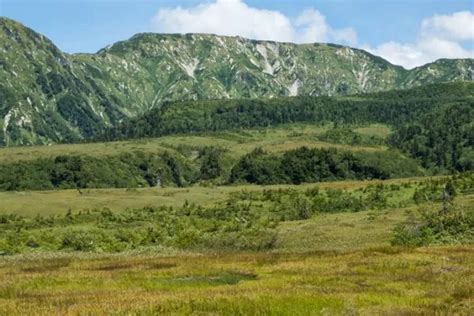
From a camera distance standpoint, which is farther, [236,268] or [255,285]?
[236,268]

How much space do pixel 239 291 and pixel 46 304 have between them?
771cm

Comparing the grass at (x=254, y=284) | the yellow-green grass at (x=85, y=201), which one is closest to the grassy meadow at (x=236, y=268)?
the grass at (x=254, y=284)

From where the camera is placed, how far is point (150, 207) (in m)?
112

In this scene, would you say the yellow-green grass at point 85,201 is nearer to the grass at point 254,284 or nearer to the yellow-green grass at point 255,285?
the grass at point 254,284

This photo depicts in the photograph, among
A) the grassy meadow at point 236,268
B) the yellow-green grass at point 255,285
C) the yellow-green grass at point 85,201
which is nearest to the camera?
the yellow-green grass at point 255,285

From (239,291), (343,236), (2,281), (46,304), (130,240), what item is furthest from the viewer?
(130,240)

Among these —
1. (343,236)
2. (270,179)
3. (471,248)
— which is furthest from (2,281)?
(270,179)

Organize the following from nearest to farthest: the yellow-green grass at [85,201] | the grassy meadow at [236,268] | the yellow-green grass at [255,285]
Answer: the yellow-green grass at [255,285] → the grassy meadow at [236,268] → the yellow-green grass at [85,201]

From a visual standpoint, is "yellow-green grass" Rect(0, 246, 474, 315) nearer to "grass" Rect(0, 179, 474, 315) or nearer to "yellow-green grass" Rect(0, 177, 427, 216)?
"grass" Rect(0, 179, 474, 315)

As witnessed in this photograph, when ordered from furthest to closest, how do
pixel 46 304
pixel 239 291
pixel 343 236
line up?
pixel 343 236, pixel 239 291, pixel 46 304

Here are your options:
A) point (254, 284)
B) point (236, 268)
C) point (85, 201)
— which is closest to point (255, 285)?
point (254, 284)

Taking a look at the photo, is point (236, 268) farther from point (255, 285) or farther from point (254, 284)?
point (255, 285)

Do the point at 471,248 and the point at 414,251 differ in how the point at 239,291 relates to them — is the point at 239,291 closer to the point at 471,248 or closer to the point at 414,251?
the point at 414,251

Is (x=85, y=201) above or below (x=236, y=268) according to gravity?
below
